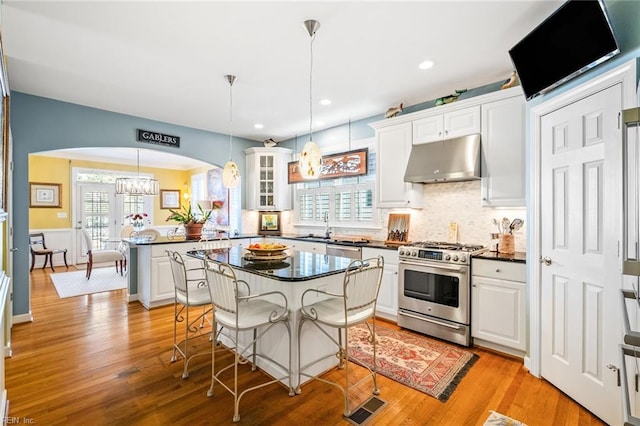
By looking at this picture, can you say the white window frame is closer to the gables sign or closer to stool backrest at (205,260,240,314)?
the gables sign

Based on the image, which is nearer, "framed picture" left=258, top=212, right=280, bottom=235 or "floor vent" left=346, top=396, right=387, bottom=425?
"floor vent" left=346, top=396, right=387, bottom=425

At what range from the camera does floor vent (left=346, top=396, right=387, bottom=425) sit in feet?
6.45

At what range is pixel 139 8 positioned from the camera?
2.15 m

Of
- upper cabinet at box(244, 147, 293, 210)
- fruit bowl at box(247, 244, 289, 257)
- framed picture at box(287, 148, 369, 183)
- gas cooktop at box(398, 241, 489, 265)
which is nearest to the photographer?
fruit bowl at box(247, 244, 289, 257)

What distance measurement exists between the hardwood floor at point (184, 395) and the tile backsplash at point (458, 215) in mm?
1264

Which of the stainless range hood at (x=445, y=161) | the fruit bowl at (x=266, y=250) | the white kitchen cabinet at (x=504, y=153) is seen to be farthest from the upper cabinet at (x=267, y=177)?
the white kitchen cabinet at (x=504, y=153)

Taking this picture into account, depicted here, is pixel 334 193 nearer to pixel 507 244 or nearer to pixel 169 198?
pixel 507 244

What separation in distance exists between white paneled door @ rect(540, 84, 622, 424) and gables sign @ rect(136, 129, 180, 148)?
15.7ft

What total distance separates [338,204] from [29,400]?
13.3 ft

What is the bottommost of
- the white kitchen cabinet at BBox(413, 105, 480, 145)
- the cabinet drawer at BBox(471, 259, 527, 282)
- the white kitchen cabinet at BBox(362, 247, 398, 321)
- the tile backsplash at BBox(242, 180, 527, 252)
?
the white kitchen cabinet at BBox(362, 247, 398, 321)

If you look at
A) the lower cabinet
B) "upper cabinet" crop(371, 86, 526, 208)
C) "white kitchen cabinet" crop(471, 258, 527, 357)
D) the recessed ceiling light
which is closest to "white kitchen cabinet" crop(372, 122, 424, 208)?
"upper cabinet" crop(371, 86, 526, 208)

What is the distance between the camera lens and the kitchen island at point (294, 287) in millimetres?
2209

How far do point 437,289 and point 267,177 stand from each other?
12.0ft

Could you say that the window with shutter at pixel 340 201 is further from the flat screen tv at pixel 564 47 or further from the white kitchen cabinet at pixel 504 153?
the flat screen tv at pixel 564 47
